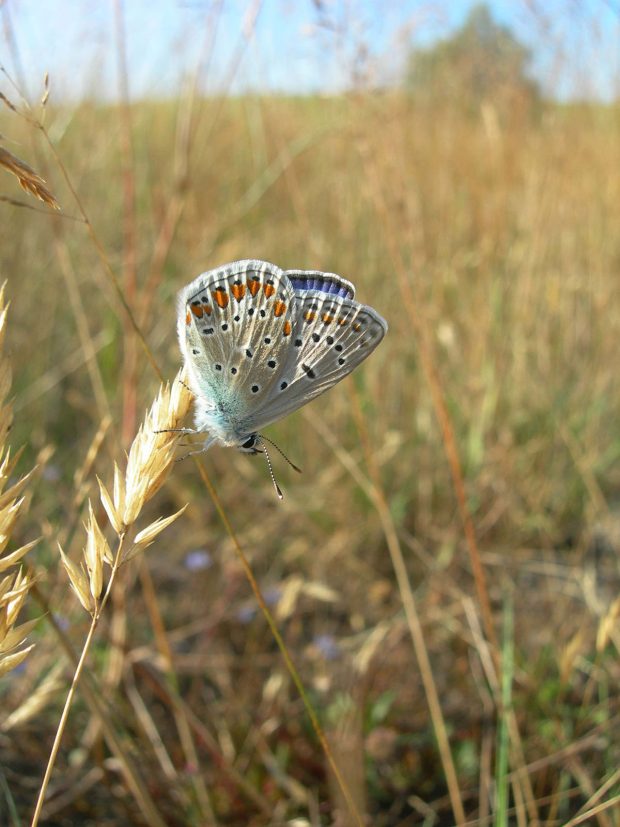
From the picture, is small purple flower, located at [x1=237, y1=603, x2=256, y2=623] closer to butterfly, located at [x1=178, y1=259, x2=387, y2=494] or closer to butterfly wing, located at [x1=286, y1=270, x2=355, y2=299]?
butterfly, located at [x1=178, y1=259, x2=387, y2=494]

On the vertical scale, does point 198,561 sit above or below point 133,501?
below

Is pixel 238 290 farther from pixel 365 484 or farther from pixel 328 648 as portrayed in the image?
pixel 328 648

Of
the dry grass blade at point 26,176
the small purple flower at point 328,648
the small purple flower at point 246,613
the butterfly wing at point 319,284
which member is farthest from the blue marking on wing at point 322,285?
the small purple flower at point 246,613

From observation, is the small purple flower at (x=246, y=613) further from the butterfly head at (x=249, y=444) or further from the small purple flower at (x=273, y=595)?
the butterfly head at (x=249, y=444)

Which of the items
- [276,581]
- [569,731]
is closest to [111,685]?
[276,581]

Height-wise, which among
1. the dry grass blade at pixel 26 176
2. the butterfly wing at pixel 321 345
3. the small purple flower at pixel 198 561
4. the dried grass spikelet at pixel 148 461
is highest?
the dry grass blade at pixel 26 176

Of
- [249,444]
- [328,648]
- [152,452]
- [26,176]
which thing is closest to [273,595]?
[328,648]

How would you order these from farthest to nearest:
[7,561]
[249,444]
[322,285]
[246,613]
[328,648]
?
[246,613] → [328,648] → [249,444] → [322,285] → [7,561]

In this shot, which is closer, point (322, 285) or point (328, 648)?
A: point (322, 285)
